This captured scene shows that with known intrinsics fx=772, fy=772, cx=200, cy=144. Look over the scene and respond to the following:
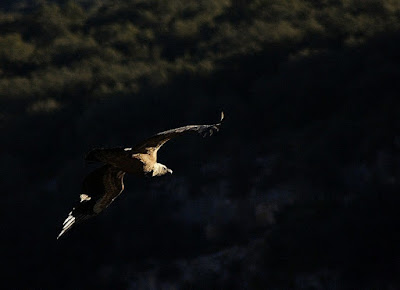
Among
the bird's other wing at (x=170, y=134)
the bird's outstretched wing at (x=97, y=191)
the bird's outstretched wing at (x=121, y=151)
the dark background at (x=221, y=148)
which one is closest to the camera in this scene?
the bird's other wing at (x=170, y=134)

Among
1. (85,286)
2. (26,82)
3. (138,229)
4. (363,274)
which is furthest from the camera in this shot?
(26,82)

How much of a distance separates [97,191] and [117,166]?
32.0 inches

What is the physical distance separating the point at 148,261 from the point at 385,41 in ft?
29.0

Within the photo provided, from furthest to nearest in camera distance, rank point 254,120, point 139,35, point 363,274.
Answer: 1. point 139,35
2. point 254,120
3. point 363,274

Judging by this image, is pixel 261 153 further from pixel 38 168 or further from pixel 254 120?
pixel 38 168

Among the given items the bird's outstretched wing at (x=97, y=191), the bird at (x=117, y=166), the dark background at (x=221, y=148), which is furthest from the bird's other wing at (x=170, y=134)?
the dark background at (x=221, y=148)

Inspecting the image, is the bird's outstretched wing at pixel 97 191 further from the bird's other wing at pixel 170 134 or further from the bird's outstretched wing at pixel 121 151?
the bird's other wing at pixel 170 134

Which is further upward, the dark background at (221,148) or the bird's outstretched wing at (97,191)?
the bird's outstretched wing at (97,191)

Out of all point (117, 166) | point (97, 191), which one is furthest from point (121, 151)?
point (97, 191)

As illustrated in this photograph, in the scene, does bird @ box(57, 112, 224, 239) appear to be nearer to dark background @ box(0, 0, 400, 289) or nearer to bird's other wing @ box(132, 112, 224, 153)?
bird's other wing @ box(132, 112, 224, 153)

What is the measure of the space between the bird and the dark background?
6.57 meters

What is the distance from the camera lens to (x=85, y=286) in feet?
44.2

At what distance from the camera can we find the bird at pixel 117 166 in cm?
425

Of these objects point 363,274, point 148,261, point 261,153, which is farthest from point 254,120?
point 363,274
